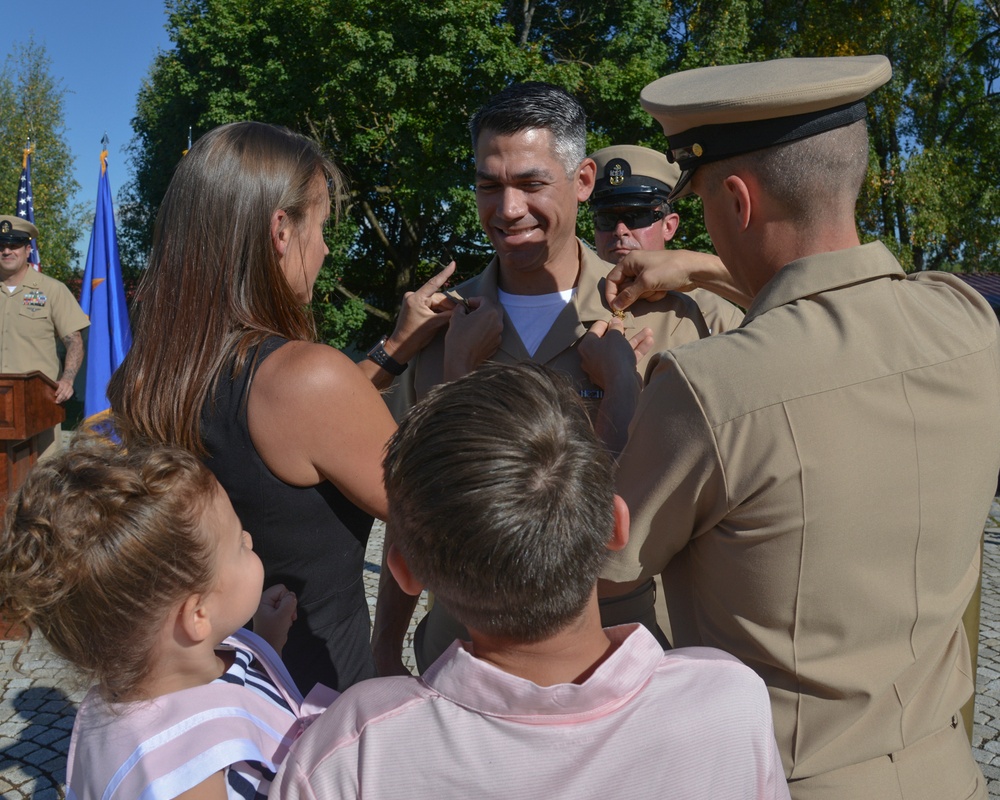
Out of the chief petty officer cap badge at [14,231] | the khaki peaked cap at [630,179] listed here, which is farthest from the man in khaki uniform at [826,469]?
the chief petty officer cap badge at [14,231]

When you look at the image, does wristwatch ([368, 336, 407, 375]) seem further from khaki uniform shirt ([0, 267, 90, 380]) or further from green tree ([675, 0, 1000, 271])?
green tree ([675, 0, 1000, 271])

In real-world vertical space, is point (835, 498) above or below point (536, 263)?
below

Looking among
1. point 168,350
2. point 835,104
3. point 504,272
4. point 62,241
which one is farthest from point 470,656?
point 62,241

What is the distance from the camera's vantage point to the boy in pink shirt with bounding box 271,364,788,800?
103cm

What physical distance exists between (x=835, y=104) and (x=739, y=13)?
19.1 metres

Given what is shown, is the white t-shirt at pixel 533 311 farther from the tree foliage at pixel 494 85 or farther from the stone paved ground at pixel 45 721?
the tree foliage at pixel 494 85

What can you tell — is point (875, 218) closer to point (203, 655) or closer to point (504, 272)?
point (504, 272)

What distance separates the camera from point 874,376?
134 cm

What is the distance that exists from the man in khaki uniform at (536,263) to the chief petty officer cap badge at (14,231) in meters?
6.77

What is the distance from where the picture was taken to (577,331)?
8.16 feet

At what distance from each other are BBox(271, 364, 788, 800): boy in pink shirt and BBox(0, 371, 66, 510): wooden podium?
16.7ft

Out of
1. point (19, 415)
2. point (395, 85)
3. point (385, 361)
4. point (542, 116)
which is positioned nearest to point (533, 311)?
point (385, 361)

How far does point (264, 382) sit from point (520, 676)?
0.85m

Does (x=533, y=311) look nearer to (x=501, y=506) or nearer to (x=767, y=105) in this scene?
(x=767, y=105)
